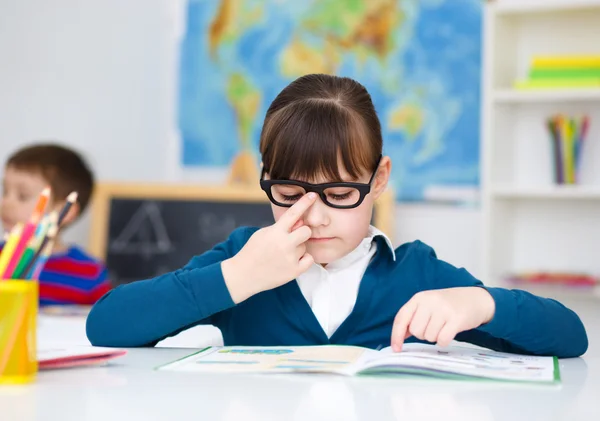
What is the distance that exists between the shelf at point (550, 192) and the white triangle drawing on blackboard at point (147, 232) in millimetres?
1276

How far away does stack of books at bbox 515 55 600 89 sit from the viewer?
280 cm

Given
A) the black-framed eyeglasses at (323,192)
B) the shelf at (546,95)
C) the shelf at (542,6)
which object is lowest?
the black-framed eyeglasses at (323,192)

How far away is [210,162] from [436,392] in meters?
2.72

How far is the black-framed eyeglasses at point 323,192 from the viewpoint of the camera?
1.01 m

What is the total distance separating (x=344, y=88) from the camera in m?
1.15

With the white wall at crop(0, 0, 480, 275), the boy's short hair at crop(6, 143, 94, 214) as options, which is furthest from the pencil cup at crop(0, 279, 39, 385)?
the white wall at crop(0, 0, 480, 275)

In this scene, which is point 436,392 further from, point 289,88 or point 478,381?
point 289,88

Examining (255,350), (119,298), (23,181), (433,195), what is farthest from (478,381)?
(433,195)

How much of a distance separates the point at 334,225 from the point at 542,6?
2037mm

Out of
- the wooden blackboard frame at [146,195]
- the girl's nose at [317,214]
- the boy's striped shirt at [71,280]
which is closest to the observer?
the girl's nose at [317,214]

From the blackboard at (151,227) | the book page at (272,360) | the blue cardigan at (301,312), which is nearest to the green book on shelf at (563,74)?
the blackboard at (151,227)

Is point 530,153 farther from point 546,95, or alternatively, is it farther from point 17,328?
point 17,328

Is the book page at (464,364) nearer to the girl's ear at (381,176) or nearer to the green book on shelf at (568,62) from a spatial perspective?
the girl's ear at (381,176)

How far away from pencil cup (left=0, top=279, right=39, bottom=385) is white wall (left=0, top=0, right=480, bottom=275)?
8.64 feet
